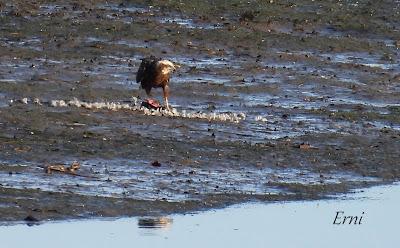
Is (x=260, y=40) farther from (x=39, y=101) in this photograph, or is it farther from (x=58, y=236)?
(x=58, y=236)

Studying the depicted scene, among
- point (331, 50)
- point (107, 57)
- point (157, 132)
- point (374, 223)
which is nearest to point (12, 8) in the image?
point (107, 57)

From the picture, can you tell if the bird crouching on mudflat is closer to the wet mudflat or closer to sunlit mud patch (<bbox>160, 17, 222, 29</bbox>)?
the wet mudflat

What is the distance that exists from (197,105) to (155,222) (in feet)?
20.0

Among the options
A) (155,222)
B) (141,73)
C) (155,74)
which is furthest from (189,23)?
(155,222)

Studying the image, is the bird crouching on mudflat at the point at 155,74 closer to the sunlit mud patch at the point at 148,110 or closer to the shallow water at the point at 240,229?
the sunlit mud patch at the point at 148,110

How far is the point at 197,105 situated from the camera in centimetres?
1830

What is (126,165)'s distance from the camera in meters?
14.4

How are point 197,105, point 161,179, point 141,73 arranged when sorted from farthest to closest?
point 197,105 < point 141,73 < point 161,179

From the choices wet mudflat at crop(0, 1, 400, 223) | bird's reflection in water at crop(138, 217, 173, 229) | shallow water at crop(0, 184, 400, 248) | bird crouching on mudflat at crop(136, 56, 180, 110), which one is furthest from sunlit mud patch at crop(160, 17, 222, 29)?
bird's reflection in water at crop(138, 217, 173, 229)

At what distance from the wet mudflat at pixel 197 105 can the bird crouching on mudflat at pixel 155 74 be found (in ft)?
1.12

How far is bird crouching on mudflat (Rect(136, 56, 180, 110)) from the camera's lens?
58.3ft

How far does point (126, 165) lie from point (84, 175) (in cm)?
82

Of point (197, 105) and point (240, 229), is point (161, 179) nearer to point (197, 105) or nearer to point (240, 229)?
point (240, 229)

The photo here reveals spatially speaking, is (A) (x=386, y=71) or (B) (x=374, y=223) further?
(A) (x=386, y=71)
